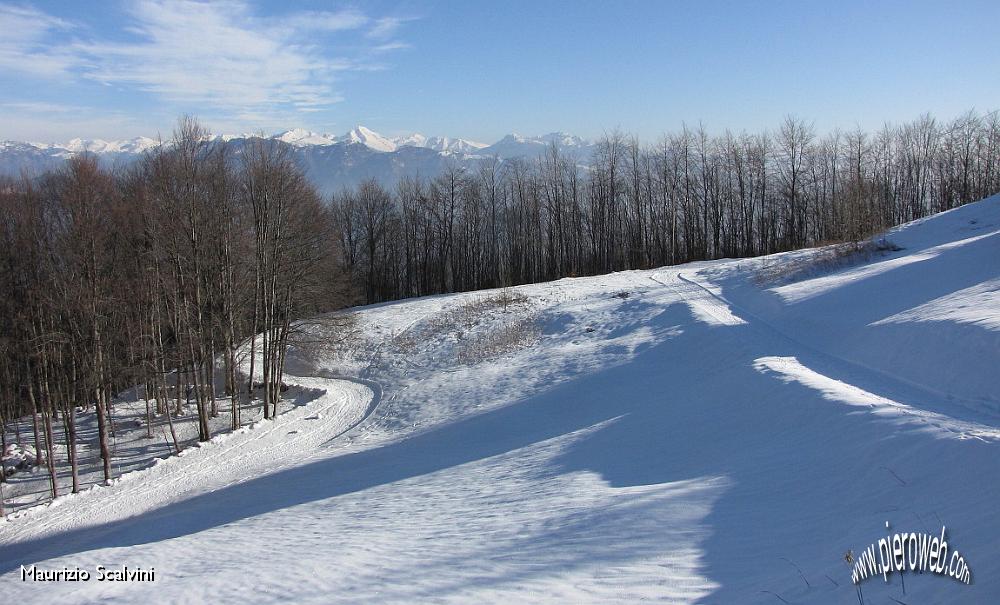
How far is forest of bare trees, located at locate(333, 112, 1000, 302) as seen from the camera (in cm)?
5819

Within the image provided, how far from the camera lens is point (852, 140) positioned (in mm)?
58781

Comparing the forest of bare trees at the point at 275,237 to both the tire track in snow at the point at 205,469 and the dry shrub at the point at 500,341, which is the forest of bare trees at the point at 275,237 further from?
the dry shrub at the point at 500,341

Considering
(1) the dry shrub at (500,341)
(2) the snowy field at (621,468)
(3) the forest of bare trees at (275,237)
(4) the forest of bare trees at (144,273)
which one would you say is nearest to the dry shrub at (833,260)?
(2) the snowy field at (621,468)

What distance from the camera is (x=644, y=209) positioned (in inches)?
2448

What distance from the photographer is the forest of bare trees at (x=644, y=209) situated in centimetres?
5819

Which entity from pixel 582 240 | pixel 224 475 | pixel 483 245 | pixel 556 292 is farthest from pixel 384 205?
pixel 224 475

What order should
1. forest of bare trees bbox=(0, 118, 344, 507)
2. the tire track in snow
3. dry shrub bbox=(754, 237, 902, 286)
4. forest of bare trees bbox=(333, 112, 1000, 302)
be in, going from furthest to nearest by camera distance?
forest of bare trees bbox=(333, 112, 1000, 302) < dry shrub bbox=(754, 237, 902, 286) < forest of bare trees bbox=(0, 118, 344, 507) < the tire track in snow

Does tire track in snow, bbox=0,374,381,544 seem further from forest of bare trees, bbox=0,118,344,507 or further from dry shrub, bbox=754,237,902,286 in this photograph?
dry shrub, bbox=754,237,902,286

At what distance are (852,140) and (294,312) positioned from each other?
59.7 m

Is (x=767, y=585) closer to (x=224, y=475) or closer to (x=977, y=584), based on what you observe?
(x=977, y=584)

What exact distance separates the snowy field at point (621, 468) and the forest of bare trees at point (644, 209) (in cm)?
3201

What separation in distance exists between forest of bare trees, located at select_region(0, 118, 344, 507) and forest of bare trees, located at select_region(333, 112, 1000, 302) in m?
31.3

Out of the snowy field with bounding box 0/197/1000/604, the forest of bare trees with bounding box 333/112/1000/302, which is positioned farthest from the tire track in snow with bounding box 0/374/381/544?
the forest of bare trees with bounding box 333/112/1000/302

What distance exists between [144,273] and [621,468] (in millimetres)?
20001
